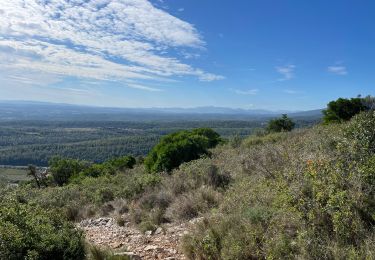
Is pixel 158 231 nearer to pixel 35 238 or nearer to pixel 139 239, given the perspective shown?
pixel 139 239

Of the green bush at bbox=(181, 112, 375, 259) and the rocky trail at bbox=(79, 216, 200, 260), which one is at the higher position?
the green bush at bbox=(181, 112, 375, 259)

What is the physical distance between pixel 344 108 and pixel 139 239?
944 inches

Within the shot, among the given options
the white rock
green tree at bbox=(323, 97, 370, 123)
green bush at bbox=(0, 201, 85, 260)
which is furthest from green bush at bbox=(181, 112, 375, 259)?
green tree at bbox=(323, 97, 370, 123)

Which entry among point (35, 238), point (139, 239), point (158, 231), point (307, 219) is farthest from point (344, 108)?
point (35, 238)

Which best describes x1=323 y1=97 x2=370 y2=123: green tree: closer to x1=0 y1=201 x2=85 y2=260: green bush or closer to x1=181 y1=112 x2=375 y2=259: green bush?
x1=181 y1=112 x2=375 y2=259: green bush

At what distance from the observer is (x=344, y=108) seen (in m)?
26.6

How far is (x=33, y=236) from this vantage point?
4.67m

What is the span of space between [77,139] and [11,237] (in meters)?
162

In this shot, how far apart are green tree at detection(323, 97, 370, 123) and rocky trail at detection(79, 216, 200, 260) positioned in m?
21.5

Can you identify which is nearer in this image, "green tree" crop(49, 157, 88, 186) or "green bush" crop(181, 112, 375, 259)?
"green bush" crop(181, 112, 375, 259)

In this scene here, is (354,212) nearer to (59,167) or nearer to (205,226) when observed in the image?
(205,226)

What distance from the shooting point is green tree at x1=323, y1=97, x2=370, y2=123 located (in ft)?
85.0

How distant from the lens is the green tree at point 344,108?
85.0ft

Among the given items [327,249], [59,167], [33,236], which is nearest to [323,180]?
[327,249]
